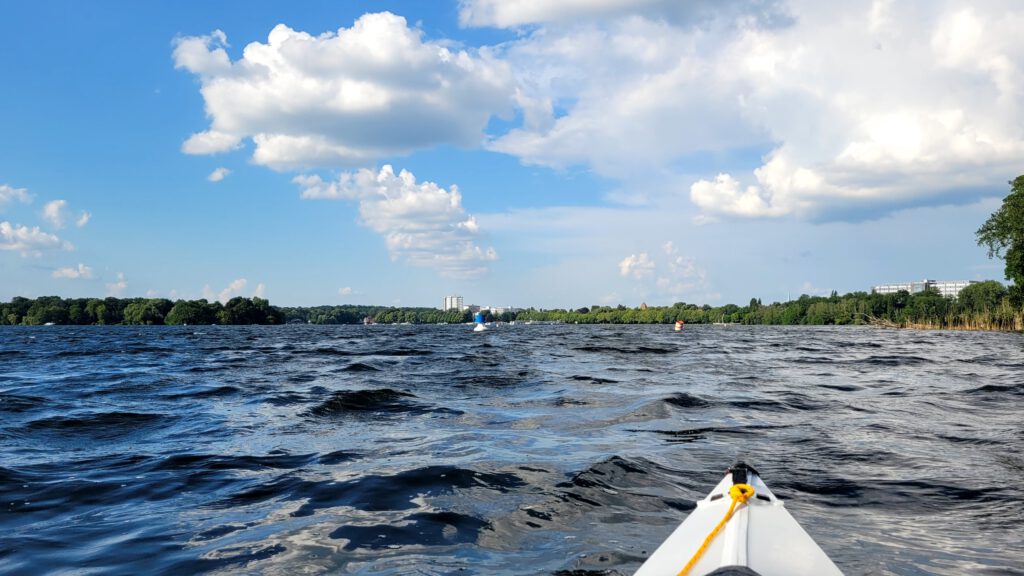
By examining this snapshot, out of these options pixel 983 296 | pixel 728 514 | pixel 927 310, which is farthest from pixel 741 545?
pixel 927 310

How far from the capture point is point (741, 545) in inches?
165

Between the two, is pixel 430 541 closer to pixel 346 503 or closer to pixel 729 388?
pixel 346 503

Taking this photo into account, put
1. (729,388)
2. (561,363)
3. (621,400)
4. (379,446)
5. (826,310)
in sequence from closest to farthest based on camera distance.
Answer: (379,446), (621,400), (729,388), (561,363), (826,310)

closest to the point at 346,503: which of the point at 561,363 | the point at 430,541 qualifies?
the point at 430,541

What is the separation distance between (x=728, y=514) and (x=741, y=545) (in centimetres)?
49

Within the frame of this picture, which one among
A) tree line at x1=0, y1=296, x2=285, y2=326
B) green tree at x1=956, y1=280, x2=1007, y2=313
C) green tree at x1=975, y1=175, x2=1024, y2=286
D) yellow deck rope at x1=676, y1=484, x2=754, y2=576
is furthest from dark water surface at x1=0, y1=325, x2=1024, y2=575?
tree line at x1=0, y1=296, x2=285, y2=326

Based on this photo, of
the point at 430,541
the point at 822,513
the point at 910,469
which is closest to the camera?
the point at 430,541

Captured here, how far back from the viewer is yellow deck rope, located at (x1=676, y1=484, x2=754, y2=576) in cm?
402

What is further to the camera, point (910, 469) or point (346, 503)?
point (910, 469)

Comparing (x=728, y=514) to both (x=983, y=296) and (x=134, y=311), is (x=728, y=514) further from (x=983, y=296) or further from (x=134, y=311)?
(x=134, y=311)

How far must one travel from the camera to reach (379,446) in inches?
418

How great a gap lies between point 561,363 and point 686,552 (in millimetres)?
26136

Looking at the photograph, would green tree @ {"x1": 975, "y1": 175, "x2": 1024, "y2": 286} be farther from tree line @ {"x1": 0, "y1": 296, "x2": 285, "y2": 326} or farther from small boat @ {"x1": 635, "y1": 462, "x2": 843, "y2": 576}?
tree line @ {"x1": 0, "y1": 296, "x2": 285, "y2": 326}

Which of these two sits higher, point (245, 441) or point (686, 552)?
point (686, 552)
